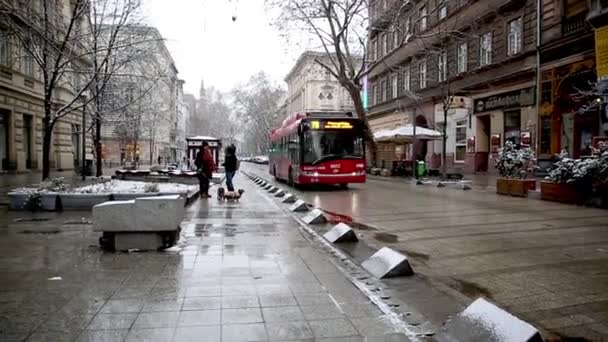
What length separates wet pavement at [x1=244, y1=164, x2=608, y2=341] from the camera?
190 inches

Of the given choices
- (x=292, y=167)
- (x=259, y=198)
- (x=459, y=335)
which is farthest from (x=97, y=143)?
(x=459, y=335)

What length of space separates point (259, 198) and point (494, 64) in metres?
18.1

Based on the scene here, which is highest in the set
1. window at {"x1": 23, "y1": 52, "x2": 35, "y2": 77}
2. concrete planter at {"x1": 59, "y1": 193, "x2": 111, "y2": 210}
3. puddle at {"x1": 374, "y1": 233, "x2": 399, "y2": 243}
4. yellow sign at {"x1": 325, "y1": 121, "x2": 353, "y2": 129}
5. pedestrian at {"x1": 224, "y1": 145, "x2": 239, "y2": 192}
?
window at {"x1": 23, "y1": 52, "x2": 35, "y2": 77}

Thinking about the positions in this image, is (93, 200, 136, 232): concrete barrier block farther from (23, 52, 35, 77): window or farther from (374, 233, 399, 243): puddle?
(23, 52, 35, 77): window

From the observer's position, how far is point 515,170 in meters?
17.4

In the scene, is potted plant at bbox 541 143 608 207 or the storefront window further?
the storefront window

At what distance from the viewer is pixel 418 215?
12.3m

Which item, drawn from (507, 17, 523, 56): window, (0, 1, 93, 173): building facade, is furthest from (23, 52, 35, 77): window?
(507, 17, 523, 56): window

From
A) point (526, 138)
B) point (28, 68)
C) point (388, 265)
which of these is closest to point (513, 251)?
point (388, 265)

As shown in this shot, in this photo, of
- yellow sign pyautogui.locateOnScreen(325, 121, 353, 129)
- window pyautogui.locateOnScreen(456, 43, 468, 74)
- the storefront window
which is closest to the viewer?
yellow sign pyautogui.locateOnScreen(325, 121, 353, 129)

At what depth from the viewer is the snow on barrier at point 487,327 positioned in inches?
138

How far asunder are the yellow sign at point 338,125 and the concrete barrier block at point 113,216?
44.9ft

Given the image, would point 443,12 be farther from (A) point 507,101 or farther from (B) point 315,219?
(B) point 315,219

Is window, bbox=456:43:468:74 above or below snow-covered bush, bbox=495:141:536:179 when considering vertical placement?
above
